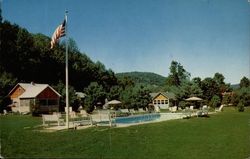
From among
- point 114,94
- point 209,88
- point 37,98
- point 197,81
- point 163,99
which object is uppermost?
point 197,81

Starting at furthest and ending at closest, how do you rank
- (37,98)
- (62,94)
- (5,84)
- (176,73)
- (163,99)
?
(176,73), (163,99), (62,94), (37,98), (5,84)

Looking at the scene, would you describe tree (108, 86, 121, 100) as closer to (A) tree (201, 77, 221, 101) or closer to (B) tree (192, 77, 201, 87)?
(B) tree (192, 77, 201, 87)

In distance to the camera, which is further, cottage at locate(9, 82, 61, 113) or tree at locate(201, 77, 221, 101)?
tree at locate(201, 77, 221, 101)

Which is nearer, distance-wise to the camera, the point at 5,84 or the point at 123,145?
the point at 5,84

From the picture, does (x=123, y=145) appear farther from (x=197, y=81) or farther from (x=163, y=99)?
(x=163, y=99)

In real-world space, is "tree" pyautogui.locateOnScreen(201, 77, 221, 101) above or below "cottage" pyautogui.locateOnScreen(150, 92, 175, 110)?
above

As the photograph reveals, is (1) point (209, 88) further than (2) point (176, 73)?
No

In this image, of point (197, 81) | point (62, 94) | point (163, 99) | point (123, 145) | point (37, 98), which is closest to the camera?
point (123, 145)

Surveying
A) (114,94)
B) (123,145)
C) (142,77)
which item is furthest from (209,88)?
(123,145)

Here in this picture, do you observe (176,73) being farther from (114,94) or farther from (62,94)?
(62,94)

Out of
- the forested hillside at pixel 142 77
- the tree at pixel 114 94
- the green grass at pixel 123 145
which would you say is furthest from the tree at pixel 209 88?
the green grass at pixel 123 145

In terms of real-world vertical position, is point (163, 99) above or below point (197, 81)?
below

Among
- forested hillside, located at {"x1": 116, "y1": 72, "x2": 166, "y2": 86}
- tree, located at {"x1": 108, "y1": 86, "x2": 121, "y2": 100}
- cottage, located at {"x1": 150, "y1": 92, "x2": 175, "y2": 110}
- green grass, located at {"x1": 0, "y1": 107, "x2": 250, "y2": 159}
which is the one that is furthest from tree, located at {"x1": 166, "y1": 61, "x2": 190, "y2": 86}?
green grass, located at {"x1": 0, "y1": 107, "x2": 250, "y2": 159}

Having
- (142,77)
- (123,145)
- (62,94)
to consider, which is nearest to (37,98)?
(62,94)
